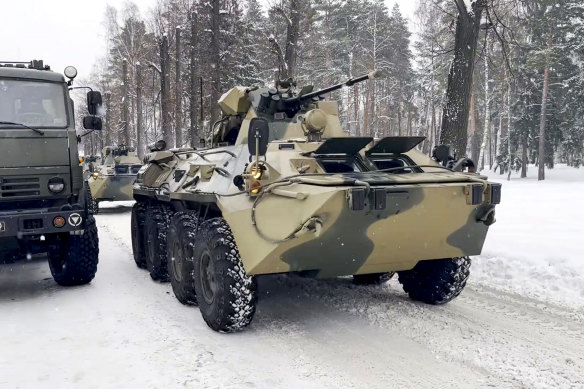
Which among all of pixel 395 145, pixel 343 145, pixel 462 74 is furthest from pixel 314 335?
pixel 462 74

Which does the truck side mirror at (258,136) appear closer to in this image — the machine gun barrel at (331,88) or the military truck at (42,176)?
the machine gun barrel at (331,88)

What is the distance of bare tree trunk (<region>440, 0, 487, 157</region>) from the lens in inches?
400

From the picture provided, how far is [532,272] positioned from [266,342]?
12.3 feet

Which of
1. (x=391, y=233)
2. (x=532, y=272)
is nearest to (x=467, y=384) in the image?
(x=391, y=233)

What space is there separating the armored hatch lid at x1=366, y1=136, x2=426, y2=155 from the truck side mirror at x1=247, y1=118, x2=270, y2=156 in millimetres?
1253

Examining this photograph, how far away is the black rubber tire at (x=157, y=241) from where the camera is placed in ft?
23.6

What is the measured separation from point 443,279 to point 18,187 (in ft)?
14.9

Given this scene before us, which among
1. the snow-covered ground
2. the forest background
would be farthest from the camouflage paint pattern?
the forest background

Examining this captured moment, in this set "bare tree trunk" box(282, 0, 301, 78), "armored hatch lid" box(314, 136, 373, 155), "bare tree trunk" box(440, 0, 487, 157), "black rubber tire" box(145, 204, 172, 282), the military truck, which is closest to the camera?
"armored hatch lid" box(314, 136, 373, 155)

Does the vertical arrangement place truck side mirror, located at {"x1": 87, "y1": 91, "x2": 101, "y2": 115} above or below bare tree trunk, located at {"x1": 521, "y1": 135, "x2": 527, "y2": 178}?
above

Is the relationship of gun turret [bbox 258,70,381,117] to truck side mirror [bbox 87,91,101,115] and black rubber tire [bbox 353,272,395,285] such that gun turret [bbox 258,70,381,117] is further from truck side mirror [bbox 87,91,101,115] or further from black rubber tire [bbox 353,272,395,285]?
black rubber tire [bbox 353,272,395,285]

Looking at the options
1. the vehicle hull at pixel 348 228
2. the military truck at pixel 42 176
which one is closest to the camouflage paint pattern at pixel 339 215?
the vehicle hull at pixel 348 228

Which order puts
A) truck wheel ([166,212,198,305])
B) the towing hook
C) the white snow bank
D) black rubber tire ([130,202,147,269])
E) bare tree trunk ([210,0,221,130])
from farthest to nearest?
1. bare tree trunk ([210,0,221,130])
2. black rubber tire ([130,202,147,269])
3. the white snow bank
4. truck wheel ([166,212,198,305])
5. the towing hook

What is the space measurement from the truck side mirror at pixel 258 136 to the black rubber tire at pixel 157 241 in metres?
2.92
